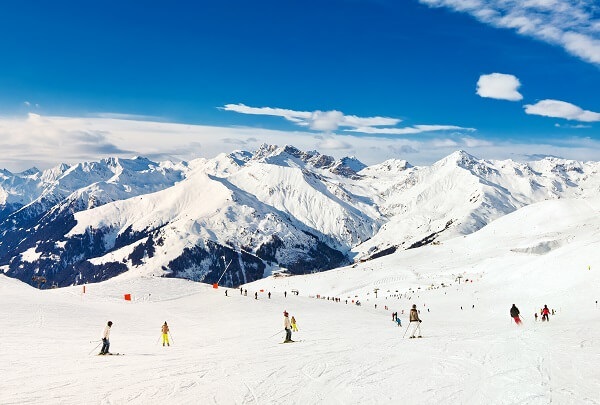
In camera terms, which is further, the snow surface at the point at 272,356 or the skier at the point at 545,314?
the skier at the point at 545,314

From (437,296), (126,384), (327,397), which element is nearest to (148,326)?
(126,384)

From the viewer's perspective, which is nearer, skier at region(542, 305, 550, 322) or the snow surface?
the snow surface

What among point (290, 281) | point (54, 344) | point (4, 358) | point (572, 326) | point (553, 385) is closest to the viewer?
point (553, 385)

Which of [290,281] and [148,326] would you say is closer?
[148,326]

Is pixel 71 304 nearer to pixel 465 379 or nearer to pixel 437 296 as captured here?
pixel 465 379

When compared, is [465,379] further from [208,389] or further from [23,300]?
[23,300]

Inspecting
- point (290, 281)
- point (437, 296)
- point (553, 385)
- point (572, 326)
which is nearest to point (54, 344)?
point (553, 385)

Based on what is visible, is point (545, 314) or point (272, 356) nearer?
point (272, 356)

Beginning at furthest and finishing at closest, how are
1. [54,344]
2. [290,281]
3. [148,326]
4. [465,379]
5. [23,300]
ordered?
[290,281] → [23,300] → [148,326] → [54,344] → [465,379]

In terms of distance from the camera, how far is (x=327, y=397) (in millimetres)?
17203

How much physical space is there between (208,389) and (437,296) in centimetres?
8169

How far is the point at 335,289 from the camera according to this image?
5925 inches

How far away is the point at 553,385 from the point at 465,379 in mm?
3126

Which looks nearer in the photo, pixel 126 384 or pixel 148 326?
pixel 126 384
